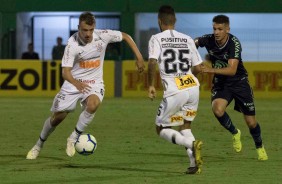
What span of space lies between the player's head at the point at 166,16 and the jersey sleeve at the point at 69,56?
57.3 inches

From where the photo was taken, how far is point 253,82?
27.2 metres

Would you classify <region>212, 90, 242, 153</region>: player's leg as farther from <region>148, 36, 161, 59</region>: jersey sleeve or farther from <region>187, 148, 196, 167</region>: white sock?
<region>148, 36, 161, 59</region>: jersey sleeve

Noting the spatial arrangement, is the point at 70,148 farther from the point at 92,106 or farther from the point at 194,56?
the point at 194,56

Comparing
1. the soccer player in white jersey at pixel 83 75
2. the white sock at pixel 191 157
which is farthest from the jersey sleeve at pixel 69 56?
the white sock at pixel 191 157

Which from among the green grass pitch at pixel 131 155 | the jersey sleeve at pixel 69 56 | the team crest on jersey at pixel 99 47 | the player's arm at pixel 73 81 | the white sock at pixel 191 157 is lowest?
the green grass pitch at pixel 131 155

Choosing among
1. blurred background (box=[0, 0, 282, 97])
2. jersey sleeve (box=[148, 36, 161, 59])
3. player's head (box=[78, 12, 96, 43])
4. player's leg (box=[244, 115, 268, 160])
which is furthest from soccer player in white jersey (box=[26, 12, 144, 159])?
blurred background (box=[0, 0, 282, 97])

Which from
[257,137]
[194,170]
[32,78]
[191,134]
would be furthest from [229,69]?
[32,78]

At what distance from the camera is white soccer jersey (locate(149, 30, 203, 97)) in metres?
10.8

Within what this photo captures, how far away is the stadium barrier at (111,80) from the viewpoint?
27.0 metres

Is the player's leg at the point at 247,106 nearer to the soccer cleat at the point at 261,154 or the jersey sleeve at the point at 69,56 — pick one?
the soccer cleat at the point at 261,154

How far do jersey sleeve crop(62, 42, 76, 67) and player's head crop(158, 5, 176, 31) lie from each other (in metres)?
1.46

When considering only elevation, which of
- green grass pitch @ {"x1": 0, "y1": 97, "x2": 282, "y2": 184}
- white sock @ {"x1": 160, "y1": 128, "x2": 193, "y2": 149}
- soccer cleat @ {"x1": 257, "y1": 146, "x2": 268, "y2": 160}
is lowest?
green grass pitch @ {"x1": 0, "y1": 97, "x2": 282, "y2": 184}

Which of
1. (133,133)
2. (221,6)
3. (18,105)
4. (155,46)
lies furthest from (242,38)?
(155,46)

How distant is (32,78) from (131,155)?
48.1 feet
